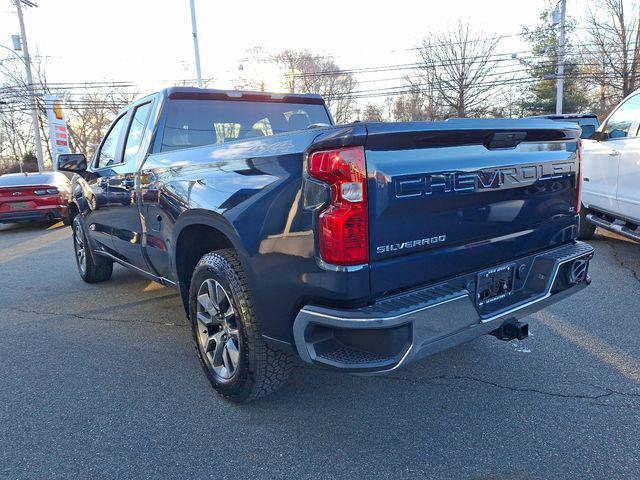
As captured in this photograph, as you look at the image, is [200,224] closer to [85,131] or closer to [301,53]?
[301,53]

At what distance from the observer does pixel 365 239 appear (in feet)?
6.73

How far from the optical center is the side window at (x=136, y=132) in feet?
13.4

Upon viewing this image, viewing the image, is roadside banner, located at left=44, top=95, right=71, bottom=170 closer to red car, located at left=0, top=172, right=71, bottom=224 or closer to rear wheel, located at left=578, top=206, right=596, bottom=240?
red car, located at left=0, top=172, right=71, bottom=224

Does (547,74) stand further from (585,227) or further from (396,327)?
(396,327)

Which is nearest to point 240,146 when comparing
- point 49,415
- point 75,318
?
point 49,415

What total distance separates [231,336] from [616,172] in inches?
197

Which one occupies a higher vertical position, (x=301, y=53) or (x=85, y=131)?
(x=301, y=53)

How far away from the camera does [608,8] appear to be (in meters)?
30.8

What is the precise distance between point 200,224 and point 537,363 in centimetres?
245

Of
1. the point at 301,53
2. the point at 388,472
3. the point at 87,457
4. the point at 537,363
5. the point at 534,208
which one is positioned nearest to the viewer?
the point at 388,472

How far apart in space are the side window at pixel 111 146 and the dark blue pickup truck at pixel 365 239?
1399 mm

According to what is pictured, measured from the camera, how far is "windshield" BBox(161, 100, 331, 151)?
392cm

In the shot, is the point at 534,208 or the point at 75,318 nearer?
the point at 534,208

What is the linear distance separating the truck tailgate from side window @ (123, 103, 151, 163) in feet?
8.79
